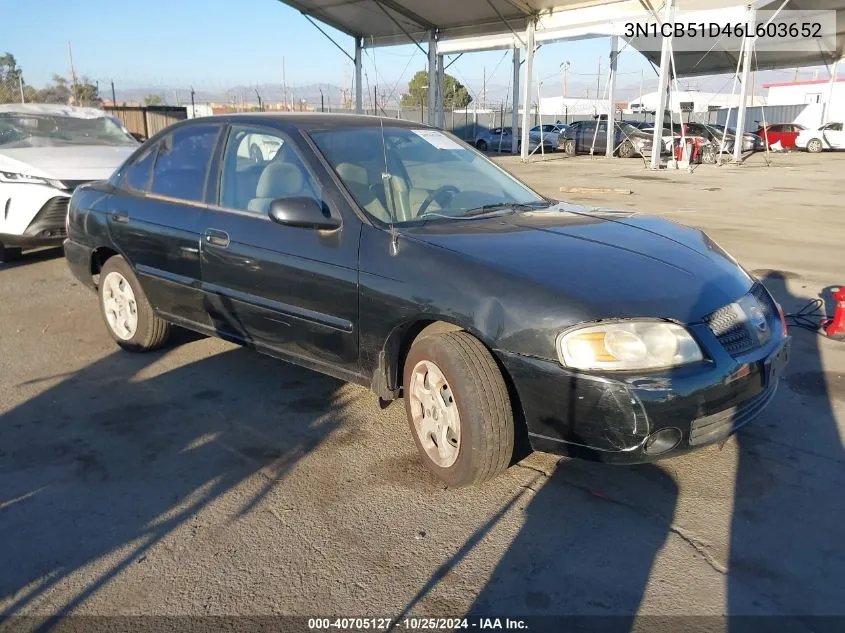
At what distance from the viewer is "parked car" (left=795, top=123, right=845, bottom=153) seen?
3622cm

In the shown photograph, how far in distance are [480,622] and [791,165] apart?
1086 inches

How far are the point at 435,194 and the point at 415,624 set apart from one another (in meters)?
2.36

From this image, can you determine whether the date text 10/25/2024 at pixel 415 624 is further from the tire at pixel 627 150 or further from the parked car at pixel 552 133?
the parked car at pixel 552 133

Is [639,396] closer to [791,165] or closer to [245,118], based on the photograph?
[245,118]

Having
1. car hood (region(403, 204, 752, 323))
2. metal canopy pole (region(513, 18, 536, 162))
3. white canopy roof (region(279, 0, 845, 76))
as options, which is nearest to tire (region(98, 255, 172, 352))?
car hood (region(403, 204, 752, 323))

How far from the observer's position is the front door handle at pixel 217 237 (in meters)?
4.08

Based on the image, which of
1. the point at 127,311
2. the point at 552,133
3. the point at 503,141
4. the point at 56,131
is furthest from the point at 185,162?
the point at 552,133

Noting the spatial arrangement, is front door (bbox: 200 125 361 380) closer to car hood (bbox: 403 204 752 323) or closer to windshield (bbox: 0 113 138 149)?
car hood (bbox: 403 204 752 323)

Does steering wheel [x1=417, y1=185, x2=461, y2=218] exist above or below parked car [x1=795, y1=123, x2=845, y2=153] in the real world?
below

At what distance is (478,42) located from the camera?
1135 inches

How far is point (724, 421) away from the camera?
2.96 m

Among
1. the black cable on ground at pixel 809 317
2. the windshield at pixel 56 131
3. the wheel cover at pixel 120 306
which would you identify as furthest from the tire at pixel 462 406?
the windshield at pixel 56 131

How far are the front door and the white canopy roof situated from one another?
2109 cm

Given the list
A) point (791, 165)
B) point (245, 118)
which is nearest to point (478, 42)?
point (791, 165)
